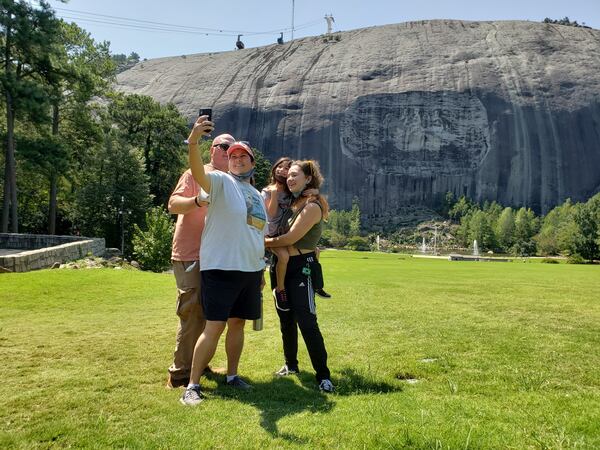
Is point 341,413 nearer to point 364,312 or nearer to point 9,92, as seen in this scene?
point 364,312

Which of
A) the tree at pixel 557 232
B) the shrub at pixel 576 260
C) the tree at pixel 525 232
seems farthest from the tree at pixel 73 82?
the tree at pixel 525 232

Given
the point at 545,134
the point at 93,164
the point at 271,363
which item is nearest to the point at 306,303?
the point at 271,363

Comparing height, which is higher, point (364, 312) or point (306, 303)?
point (306, 303)

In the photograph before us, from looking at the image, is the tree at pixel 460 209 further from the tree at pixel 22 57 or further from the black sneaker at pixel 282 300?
the black sneaker at pixel 282 300

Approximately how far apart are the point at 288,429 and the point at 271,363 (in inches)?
73.6

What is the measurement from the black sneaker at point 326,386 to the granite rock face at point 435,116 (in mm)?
64252

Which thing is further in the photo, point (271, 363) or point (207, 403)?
point (271, 363)

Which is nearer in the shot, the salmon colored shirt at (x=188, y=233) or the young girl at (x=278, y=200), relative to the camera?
the salmon colored shirt at (x=188, y=233)

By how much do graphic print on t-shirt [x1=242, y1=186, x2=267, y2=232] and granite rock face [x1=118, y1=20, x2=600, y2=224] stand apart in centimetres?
6392

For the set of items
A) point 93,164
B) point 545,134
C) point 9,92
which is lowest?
point 93,164

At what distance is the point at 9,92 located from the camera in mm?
19750

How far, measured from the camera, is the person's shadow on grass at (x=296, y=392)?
10.7ft

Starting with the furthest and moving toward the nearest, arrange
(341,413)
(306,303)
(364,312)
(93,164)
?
(93,164) < (364,312) < (306,303) < (341,413)

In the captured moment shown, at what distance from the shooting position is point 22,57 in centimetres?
2173
